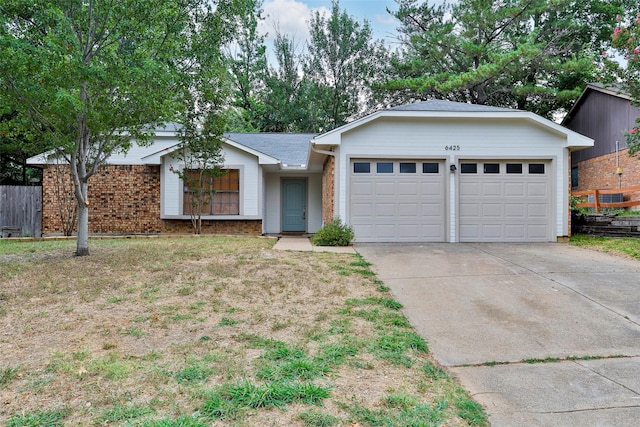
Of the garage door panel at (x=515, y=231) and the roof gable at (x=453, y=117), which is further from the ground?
the roof gable at (x=453, y=117)

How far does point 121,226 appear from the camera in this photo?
1276 centimetres

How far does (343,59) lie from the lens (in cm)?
2672

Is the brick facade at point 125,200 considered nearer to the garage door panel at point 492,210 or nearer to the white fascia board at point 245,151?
the white fascia board at point 245,151

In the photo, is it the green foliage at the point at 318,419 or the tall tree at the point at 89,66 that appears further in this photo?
the tall tree at the point at 89,66

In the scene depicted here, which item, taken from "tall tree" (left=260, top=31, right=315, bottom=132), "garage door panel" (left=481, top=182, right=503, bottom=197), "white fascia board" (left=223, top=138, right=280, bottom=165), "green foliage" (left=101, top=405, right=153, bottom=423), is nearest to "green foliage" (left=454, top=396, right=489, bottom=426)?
"green foliage" (left=101, top=405, right=153, bottom=423)

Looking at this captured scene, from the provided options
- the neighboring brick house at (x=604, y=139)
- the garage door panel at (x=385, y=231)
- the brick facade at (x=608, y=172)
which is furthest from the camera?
the neighboring brick house at (x=604, y=139)

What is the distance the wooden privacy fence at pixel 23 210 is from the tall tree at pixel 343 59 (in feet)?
58.7

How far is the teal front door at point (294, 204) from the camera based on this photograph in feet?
46.0

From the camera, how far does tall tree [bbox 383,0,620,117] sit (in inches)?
754

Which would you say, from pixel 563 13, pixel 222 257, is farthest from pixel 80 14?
pixel 563 13

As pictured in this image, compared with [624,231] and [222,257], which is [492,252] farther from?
[222,257]

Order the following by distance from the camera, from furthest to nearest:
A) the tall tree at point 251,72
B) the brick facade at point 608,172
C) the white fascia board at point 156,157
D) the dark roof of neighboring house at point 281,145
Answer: the tall tree at point 251,72 < the brick facade at point 608,172 < the dark roof of neighboring house at point 281,145 < the white fascia board at point 156,157

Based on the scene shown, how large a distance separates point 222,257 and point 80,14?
485cm

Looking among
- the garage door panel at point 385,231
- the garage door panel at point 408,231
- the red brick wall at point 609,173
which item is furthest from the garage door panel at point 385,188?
the red brick wall at point 609,173
